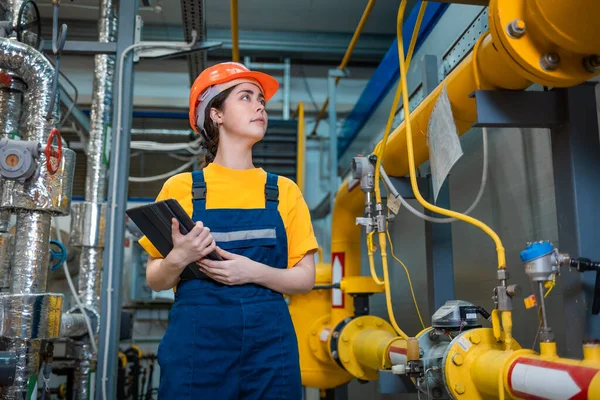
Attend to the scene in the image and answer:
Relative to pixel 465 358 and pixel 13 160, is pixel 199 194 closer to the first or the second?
pixel 465 358

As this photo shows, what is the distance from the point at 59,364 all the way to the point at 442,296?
332 centimetres

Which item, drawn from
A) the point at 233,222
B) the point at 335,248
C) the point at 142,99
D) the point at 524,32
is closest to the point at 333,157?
the point at 335,248

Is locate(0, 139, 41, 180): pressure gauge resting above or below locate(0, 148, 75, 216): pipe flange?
above

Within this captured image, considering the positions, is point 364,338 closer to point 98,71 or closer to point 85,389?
point 85,389

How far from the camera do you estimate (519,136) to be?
1.63 meters

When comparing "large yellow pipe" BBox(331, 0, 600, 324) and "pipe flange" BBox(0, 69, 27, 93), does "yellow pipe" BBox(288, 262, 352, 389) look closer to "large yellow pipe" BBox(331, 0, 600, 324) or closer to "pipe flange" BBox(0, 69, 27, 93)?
"large yellow pipe" BBox(331, 0, 600, 324)

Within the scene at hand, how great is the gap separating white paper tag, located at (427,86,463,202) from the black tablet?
48cm

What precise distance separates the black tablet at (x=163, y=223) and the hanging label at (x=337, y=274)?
4.35ft

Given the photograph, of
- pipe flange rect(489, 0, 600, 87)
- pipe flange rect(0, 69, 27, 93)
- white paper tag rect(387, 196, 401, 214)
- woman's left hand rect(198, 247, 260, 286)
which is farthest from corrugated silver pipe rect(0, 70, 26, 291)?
pipe flange rect(489, 0, 600, 87)

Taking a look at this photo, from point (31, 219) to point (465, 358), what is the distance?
1.55 metres

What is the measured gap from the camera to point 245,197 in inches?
48.3

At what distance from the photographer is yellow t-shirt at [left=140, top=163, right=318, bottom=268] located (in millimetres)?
1222

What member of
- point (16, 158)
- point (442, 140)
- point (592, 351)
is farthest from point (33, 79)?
point (592, 351)

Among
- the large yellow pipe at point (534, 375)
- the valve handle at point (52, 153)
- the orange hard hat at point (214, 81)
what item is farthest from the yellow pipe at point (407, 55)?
the valve handle at point (52, 153)
